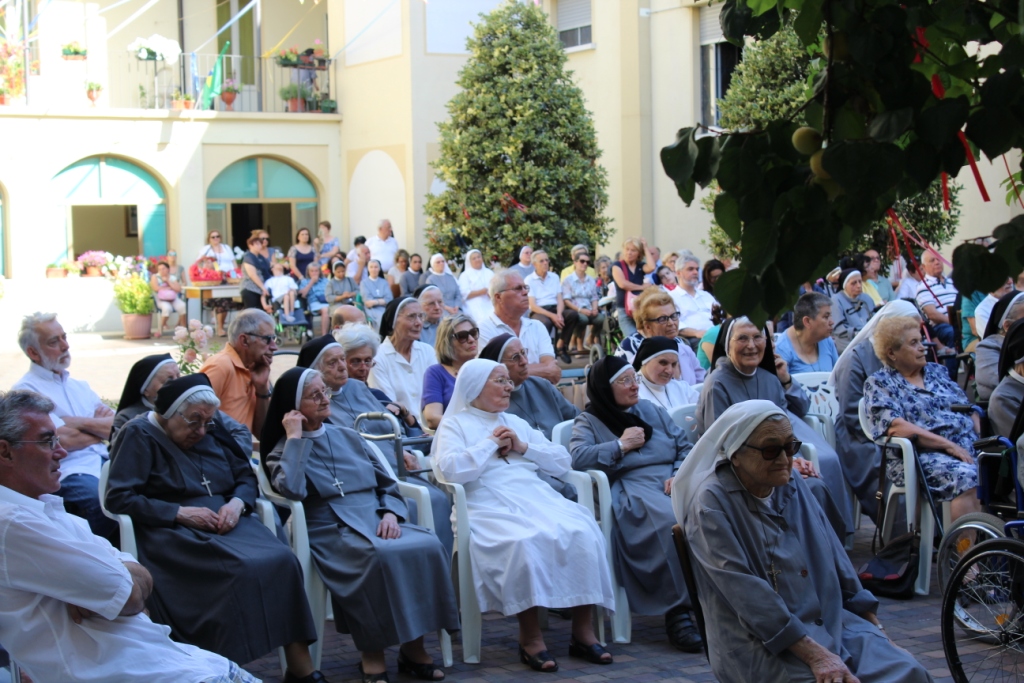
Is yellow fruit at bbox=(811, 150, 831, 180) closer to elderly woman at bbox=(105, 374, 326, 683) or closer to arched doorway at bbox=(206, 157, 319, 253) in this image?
elderly woman at bbox=(105, 374, 326, 683)

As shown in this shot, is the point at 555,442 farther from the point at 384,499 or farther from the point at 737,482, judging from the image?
the point at 737,482

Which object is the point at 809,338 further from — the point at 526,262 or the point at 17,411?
the point at 526,262

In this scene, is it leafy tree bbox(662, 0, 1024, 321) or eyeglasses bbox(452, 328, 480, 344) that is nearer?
leafy tree bbox(662, 0, 1024, 321)

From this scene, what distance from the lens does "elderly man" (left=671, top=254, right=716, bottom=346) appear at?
11.9 m

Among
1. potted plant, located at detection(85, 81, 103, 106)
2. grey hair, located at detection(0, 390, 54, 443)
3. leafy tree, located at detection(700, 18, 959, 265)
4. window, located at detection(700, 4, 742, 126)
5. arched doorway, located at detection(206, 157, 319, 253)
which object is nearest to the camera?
grey hair, located at detection(0, 390, 54, 443)

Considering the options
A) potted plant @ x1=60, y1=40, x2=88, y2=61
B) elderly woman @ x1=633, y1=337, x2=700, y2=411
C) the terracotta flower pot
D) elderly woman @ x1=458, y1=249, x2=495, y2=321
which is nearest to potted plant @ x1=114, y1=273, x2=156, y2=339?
the terracotta flower pot

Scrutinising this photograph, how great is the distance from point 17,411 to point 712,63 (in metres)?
16.7

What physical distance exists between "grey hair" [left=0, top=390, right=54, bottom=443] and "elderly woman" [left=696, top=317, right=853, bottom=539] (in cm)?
369

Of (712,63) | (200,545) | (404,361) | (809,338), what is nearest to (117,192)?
(712,63)

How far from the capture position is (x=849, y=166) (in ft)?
7.13

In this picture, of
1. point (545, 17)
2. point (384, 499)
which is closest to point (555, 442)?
point (384, 499)

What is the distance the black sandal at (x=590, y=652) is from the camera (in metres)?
5.54

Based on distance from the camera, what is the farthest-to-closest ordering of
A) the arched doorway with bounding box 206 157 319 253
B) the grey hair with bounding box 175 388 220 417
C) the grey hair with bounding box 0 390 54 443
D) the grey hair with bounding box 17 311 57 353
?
the arched doorway with bounding box 206 157 319 253, the grey hair with bounding box 17 311 57 353, the grey hair with bounding box 175 388 220 417, the grey hair with bounding box 0 390 54 443

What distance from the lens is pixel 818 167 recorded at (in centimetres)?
223
